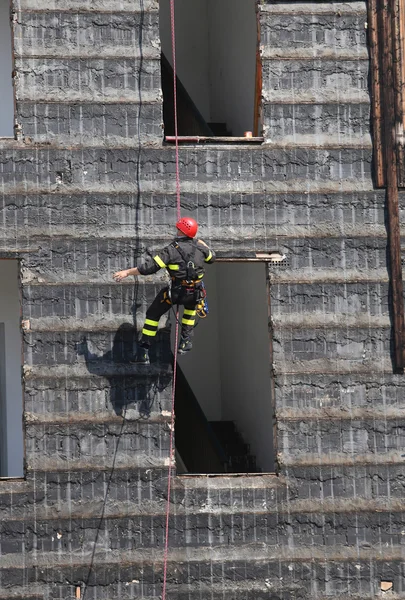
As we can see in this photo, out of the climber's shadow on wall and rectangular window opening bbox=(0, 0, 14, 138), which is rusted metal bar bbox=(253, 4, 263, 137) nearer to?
rectangular window opening bbox=(0, 0, 14, 138)

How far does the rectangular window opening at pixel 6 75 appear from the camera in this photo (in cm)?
1598

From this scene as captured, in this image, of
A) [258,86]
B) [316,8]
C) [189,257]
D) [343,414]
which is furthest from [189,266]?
[316,8]

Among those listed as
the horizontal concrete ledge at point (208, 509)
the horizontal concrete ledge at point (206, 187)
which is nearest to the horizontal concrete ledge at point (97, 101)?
the horizontal concrete ledge at point (206, 187)

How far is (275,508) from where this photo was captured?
14141mm

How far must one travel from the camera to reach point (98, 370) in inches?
555

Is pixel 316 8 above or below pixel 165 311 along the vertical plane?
above

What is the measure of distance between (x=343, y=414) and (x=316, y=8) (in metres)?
5.21

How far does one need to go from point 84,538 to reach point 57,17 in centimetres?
647

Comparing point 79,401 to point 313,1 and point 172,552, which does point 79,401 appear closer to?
point 172,552

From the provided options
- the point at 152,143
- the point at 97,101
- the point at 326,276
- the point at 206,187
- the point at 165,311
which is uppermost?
the point at 97,101

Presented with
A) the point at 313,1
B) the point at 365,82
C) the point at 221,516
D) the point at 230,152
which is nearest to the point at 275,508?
the point at 221,516

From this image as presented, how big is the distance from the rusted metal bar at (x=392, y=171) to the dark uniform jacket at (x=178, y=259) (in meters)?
2.51

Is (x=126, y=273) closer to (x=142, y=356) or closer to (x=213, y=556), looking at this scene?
(x=142, y=356)

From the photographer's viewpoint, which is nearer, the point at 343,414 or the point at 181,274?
the point at 181,274
